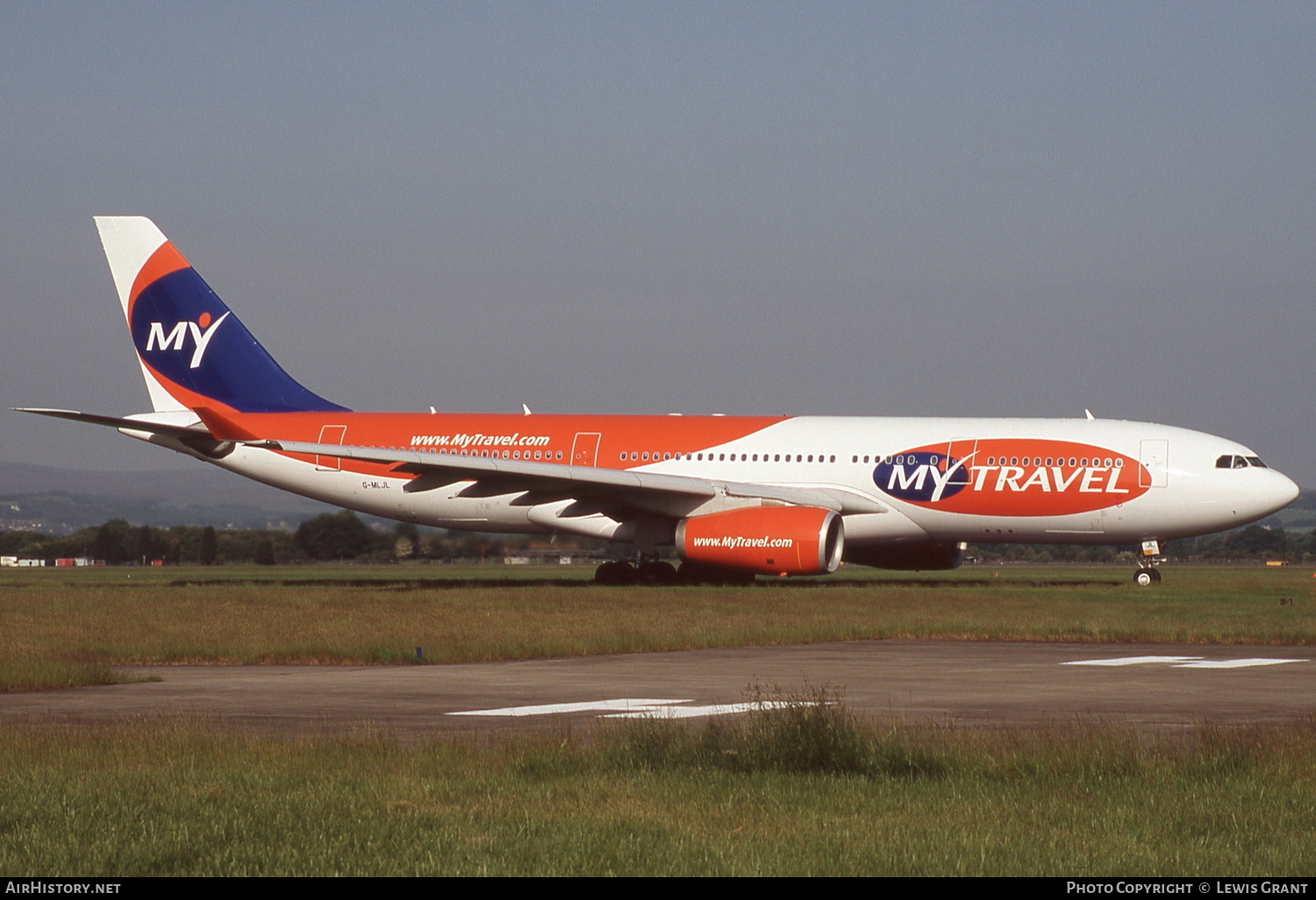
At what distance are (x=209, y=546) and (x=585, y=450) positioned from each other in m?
38.4

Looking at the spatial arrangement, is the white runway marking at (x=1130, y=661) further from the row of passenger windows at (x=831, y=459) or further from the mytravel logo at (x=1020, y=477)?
the row of passenger windows at (x=831, y=459)

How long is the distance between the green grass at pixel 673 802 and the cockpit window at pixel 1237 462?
22390 mm

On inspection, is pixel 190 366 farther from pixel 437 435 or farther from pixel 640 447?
pixel 640 447

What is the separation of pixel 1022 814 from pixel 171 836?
13.8 ft

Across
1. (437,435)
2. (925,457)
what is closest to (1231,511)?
(925,457)

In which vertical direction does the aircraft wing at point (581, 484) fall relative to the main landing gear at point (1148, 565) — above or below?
above

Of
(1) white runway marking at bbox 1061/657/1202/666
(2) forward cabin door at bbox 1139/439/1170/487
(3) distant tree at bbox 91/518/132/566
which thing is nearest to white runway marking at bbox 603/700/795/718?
(1) white runway marking at bbox 1061/657/1202/666

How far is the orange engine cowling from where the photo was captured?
29.9 m

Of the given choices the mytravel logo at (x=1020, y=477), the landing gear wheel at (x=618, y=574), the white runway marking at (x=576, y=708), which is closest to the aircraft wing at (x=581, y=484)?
the mytravel logo at (x=1020, y=477)

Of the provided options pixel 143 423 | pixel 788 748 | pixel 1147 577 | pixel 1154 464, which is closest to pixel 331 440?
pixel 143 423

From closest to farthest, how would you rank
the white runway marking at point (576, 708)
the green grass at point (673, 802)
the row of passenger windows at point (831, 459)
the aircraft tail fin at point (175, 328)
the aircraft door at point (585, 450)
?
the green grass at point (673, 802) → the white runway marking at point (576, 708) → the row of passenger windows at point (831, 459) → the aircraft door at point (585, 450) → the aircraft tail fin at point (175, 328)

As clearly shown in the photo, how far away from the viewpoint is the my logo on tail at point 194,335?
38125 millimetres

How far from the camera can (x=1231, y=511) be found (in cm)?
3234

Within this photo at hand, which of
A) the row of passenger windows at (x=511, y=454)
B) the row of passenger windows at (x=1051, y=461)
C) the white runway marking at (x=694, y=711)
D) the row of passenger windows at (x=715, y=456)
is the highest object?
the row of passenger windows at (x=1051, y=461)
